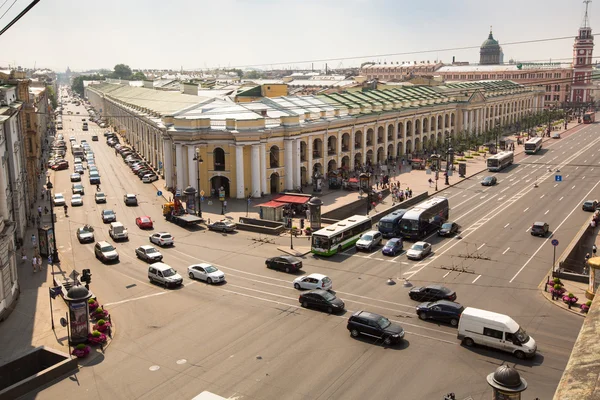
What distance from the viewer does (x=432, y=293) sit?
31.9m

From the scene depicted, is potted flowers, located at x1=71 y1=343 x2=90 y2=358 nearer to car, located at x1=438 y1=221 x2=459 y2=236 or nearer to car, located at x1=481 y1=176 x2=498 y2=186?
car, located at x1=438 y1=221 x2=459 y2=236

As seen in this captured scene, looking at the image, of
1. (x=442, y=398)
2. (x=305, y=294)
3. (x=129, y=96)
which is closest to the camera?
(x=442, y=398)

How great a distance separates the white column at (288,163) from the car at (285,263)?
26497 mm

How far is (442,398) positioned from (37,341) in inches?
732

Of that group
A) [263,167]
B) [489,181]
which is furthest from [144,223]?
[489,181]

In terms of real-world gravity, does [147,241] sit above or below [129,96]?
below

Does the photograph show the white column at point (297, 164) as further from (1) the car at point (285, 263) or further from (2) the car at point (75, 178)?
(2) the car at point (75, 178)

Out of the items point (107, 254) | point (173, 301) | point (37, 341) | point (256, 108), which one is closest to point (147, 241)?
point (107, 254)

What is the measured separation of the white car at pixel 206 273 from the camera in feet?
118

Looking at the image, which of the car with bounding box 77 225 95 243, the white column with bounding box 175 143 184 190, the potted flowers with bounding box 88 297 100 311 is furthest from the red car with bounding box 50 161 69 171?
the potted flowers with bounding box 88 297 100 311

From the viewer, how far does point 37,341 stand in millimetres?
27578

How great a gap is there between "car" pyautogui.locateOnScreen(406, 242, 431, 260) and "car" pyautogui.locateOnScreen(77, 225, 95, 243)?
24.9m

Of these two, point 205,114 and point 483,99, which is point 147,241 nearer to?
point 205,114

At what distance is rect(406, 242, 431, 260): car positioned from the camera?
133ft
